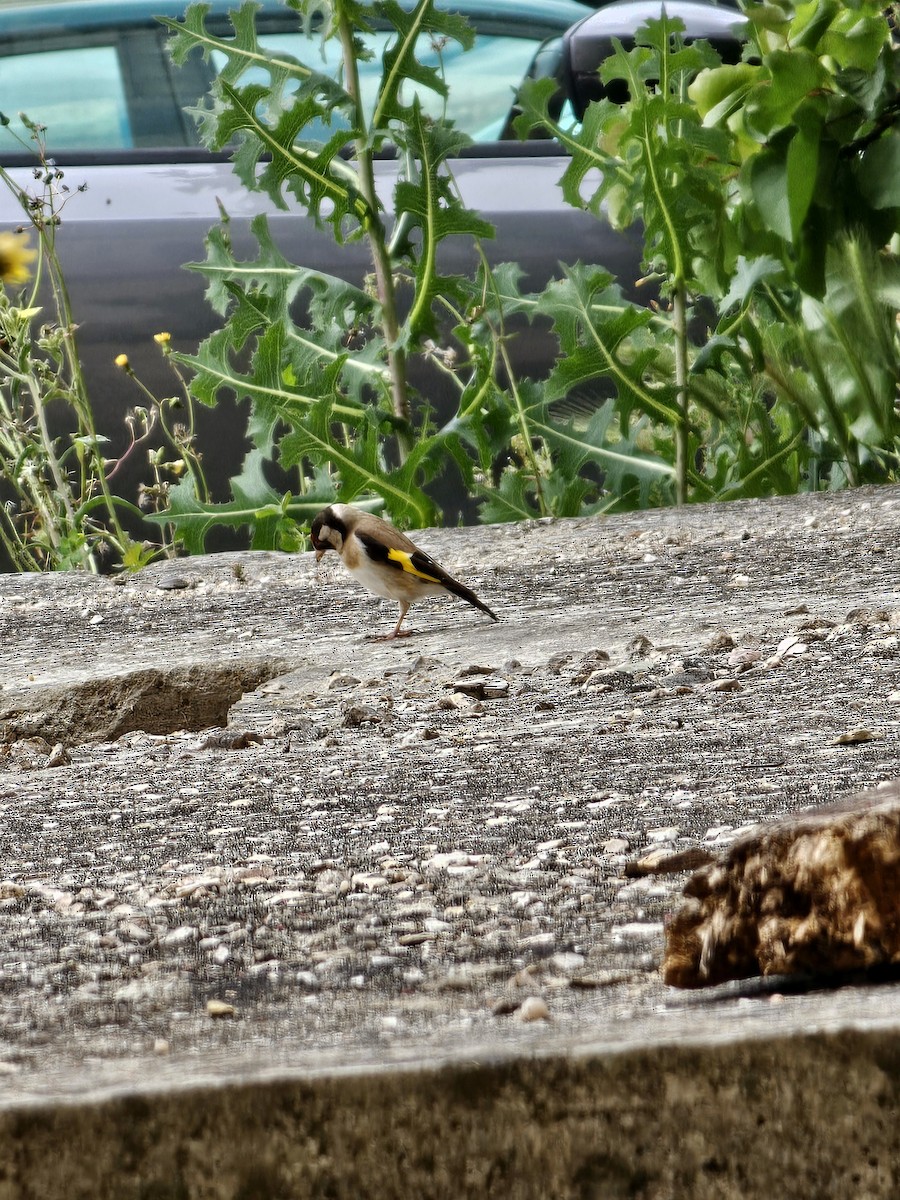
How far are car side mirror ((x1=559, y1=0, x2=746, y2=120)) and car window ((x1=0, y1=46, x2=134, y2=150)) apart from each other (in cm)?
142

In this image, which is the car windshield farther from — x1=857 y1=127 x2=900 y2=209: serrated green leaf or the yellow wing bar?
the yellow wing bar

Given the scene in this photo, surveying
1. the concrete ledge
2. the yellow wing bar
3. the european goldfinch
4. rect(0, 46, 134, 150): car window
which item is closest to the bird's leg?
the european goldfinch

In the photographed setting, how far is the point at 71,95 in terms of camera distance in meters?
4.39

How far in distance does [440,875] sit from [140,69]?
12.4 ft

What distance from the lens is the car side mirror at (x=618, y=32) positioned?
411 cm

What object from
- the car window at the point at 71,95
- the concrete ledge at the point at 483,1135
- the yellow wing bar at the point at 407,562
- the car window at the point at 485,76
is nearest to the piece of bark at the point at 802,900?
the concrete ledge at the point at 483,1135

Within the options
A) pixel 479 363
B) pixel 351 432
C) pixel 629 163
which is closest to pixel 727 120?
pixel 629 163

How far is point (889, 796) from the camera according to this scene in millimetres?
942

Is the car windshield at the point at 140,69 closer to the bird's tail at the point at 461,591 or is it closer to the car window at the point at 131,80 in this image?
the car window at the point at 131,80

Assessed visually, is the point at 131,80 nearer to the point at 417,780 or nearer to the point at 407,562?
the point at 407,562

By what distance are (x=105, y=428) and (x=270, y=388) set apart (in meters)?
0.69

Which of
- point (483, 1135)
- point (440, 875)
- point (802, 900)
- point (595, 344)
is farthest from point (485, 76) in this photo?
point (483, 1135)

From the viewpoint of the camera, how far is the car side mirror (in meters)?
4.11

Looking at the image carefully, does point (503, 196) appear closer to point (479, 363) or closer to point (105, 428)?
point (479, 363)
